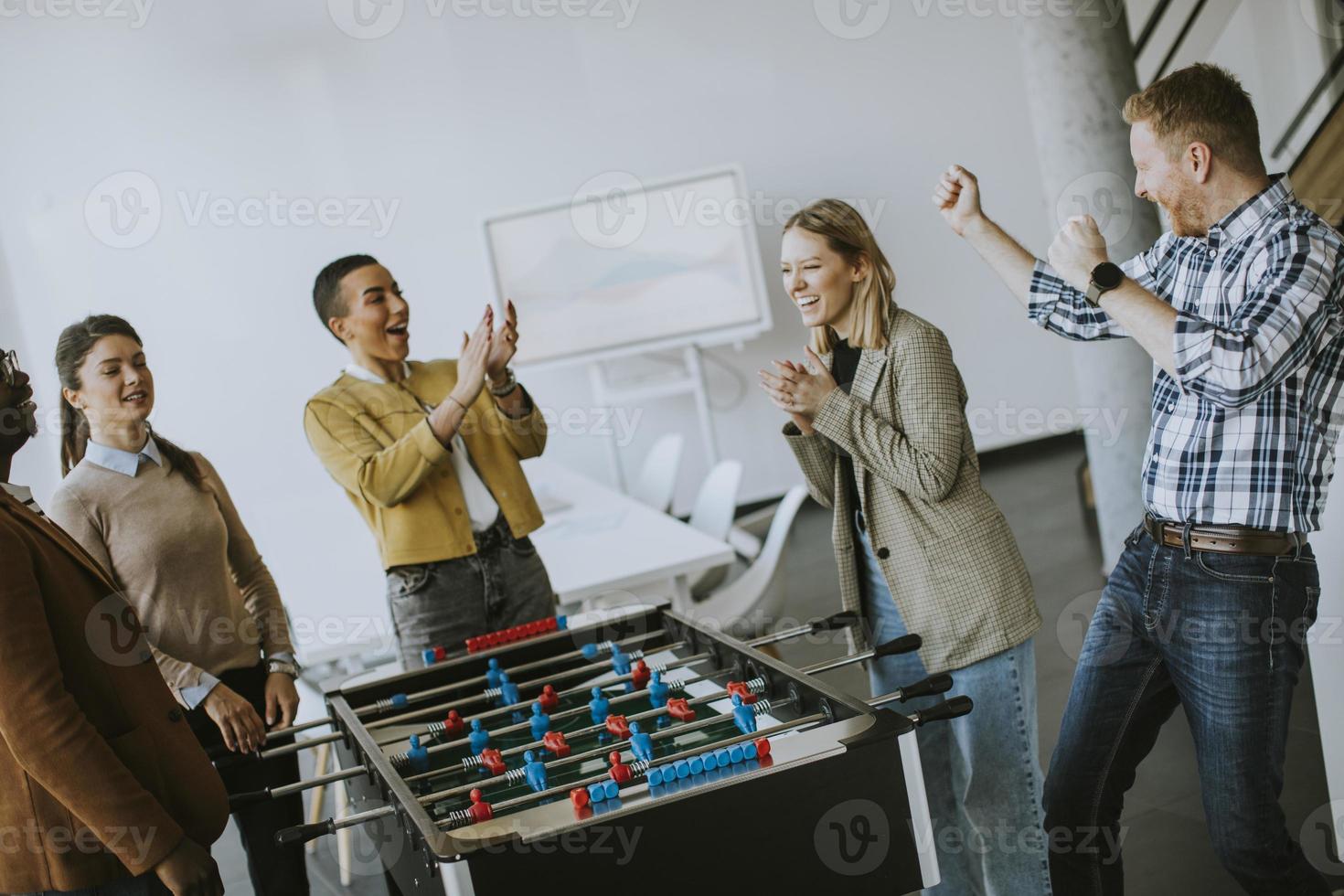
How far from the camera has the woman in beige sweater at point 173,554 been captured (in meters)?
2.33

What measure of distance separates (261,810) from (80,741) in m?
0.83

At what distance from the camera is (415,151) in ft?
22.5

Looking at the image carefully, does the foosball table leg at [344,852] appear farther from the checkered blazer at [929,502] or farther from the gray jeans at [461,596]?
the checkered blazer at [929,502]

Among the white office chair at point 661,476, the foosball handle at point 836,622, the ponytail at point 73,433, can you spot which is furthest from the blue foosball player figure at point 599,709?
the white office chair at point 661,476

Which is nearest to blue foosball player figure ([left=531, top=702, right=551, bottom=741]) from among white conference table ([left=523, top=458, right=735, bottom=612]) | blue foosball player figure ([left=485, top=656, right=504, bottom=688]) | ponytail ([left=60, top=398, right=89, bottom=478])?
blue foosball player figure ([left=485, top=656, right=504, bottom=688])

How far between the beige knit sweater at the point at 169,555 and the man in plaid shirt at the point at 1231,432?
1.71m

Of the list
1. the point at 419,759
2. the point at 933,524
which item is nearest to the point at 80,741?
the point at 419,759

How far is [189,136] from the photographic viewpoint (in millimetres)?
6648

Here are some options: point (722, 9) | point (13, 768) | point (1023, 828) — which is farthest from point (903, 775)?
point (722, 9)

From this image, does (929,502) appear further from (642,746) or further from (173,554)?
(173,554)

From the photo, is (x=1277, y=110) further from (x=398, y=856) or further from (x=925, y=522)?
(x=398, y=856)

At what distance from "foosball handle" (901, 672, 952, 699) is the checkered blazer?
0.35m

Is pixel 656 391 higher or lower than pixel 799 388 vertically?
higher

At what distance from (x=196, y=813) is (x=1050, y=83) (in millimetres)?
3687
